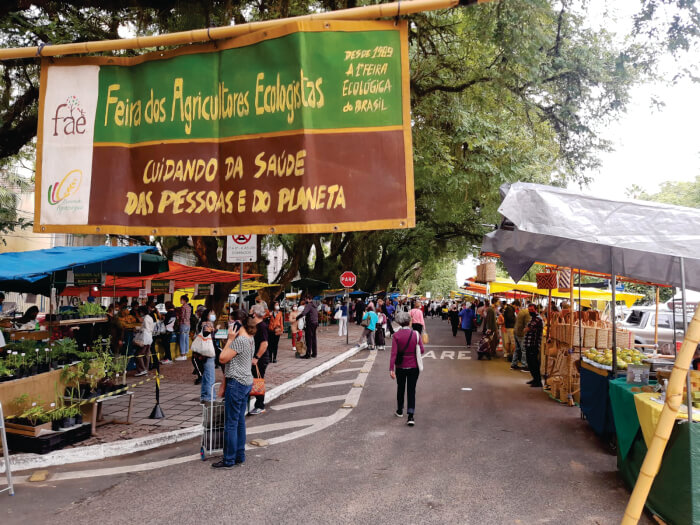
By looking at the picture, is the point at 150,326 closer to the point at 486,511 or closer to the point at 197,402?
the point at 197,402

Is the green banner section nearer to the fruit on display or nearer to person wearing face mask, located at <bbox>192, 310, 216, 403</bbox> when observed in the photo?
person wearing face mask, located at <bbox>192, 310, 216, 403</bbox>

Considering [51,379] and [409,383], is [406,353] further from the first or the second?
[51,379]

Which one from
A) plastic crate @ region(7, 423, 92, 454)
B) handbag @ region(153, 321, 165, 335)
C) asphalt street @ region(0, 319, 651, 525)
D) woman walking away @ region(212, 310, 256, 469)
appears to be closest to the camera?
asphalt street @ region(0, 319, 651, 525)

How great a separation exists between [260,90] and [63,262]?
6729 mm

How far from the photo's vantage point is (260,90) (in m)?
3.58

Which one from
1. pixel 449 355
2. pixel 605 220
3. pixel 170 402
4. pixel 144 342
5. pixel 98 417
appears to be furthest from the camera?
pixel 449 355

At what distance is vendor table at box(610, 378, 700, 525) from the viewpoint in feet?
14.0

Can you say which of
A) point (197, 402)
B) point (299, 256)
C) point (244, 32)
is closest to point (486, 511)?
point (244, 32)

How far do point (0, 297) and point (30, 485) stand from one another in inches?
315

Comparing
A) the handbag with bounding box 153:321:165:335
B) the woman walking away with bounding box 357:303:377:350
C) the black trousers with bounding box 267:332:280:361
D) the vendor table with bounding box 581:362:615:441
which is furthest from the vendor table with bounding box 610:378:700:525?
the woman walking away with bounding box 357:303:377:350

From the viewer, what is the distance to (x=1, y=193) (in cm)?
2355

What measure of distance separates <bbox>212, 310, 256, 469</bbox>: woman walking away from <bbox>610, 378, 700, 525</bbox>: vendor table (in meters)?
4.34

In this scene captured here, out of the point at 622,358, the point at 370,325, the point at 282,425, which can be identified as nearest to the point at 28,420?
the point at 282,425

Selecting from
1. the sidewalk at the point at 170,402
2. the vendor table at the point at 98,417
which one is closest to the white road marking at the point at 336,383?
the sidewalk at the point at 170,402
